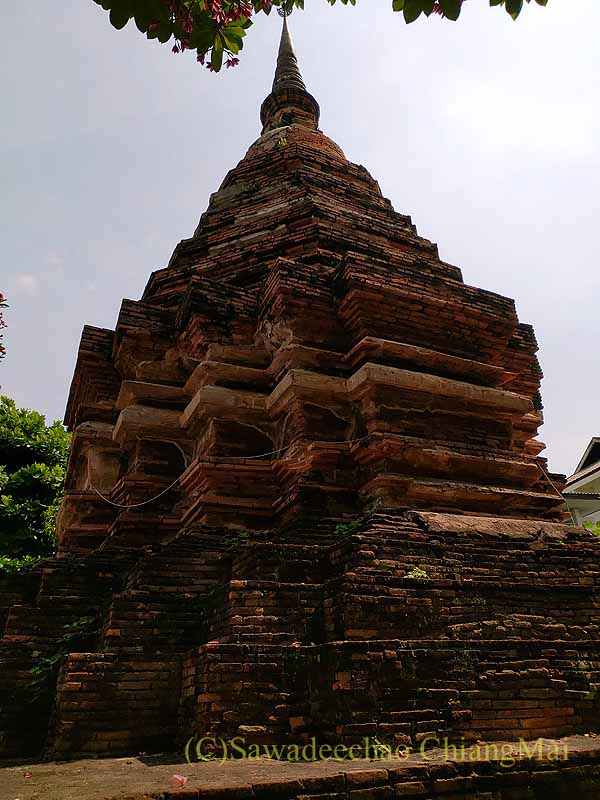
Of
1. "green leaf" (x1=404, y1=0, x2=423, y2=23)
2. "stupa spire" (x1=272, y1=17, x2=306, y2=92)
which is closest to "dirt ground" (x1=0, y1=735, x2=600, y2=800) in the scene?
"green leaf" (x1=404, y1=0, x2=423, y2=23)

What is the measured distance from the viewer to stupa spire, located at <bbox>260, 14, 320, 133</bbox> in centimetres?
1734

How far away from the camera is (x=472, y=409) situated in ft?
27.5

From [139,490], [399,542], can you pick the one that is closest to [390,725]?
[399,542]

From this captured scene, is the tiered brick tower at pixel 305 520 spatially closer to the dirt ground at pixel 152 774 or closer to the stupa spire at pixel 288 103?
the dirt ground at pixel 152 774

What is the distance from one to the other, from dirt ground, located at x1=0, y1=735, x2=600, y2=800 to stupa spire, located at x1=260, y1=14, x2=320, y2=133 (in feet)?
51.1

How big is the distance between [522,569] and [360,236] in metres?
6.90

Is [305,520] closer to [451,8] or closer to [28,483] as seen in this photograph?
[451,8]

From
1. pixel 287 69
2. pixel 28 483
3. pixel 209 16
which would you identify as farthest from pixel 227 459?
pixel 287 69

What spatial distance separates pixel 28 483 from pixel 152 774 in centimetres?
1516

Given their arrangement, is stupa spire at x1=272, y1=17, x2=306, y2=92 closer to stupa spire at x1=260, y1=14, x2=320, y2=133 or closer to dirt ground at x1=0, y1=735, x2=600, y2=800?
stupa spire at x1=260, y1=14, x2=320, y2=133

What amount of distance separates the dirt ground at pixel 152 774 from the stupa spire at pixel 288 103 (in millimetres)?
15568

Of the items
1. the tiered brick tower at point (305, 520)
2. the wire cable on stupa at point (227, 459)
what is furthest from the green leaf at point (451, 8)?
the wire cable on stupa at point (227, 459)

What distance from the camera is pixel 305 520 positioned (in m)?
6.99

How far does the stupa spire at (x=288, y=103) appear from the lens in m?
17.3
